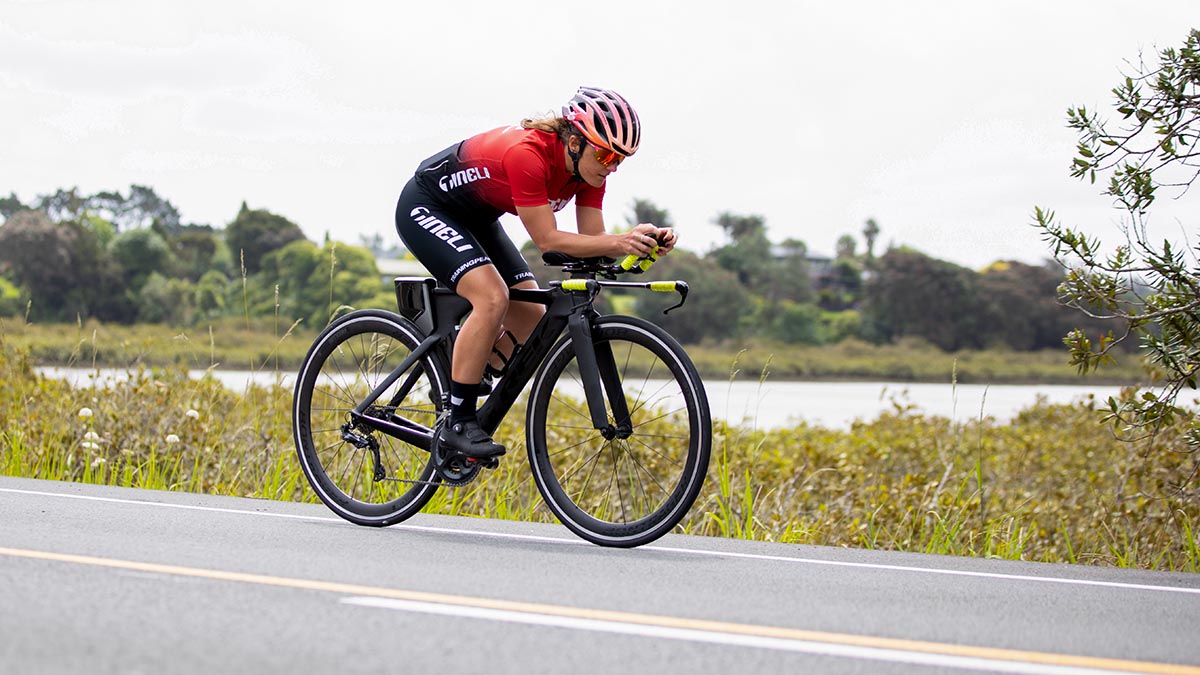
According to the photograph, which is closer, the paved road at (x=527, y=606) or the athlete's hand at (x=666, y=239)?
the paved road at (x=527, y=606)

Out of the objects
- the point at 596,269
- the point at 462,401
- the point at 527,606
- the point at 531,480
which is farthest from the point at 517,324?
the point at 531,480

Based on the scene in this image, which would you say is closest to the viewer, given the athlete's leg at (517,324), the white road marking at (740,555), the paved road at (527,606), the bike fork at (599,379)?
the paved road at (527,606)

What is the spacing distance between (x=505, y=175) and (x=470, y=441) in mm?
1243

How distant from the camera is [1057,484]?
16766mm

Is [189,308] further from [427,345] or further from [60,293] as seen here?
[427,345]

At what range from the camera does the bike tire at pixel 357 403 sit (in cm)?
697

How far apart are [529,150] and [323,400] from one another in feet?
7.09

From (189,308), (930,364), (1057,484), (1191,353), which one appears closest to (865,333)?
(930,364)

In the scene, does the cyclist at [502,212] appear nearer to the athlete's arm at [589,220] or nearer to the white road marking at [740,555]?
the athlete's arm at [589,220]

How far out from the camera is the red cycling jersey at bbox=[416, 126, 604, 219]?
20.9 feet

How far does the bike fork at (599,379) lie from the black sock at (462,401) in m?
0.57

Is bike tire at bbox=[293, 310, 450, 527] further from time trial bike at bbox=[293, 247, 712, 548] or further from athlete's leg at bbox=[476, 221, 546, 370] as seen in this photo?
athlete's leg at bbox=[476, 221, 546, 370]

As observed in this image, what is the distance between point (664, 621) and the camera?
4.53 m

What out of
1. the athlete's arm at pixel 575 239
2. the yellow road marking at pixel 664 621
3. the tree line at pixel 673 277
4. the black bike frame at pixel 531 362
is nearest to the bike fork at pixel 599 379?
the black bike frame at pixel 531 362
